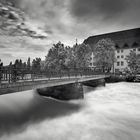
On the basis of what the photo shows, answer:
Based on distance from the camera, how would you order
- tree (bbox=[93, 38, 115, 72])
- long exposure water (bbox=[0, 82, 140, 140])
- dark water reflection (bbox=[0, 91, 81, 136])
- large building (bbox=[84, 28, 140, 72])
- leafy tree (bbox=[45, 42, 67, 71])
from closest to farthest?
long exposure water (bbox=[0, 82, 140, 140]), dark water reflection (bbox=[0, 91, 81, 136]), leafy tree (bbox=[45, 42, 67, 71]), tree (bbox=[93, 38, 115, 72]), large building (bbox=[84, 28, 140, 72])

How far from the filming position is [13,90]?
9.37 metres

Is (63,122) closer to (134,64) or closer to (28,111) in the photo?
(28,111)

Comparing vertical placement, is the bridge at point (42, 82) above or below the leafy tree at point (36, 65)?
below

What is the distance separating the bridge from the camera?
9387 millimetres

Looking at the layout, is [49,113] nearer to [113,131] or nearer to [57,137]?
[57,137]

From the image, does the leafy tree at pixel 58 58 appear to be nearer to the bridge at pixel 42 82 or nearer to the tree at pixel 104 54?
the tree at pixel 104 54

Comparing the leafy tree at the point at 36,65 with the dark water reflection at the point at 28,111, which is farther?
the leafy tree at the point at 36,65

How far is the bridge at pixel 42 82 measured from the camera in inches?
370

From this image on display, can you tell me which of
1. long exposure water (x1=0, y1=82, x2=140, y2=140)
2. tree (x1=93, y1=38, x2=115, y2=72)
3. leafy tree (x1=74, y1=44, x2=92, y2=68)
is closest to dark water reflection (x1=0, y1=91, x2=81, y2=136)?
long exposure water (x1=0, y1=82, x2=140, y2=140)

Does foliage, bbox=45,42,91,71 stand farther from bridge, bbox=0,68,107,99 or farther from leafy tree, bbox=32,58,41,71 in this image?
bridge, bbox=0,68,107,99

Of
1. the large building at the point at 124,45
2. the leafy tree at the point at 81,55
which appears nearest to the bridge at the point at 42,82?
the leafy tree at the point at 81,55

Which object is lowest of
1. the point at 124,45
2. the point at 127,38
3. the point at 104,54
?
the point at 104,54

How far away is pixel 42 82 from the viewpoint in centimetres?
1221

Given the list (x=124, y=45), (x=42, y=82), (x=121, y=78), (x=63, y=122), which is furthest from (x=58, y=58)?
(x=124, y=45)
